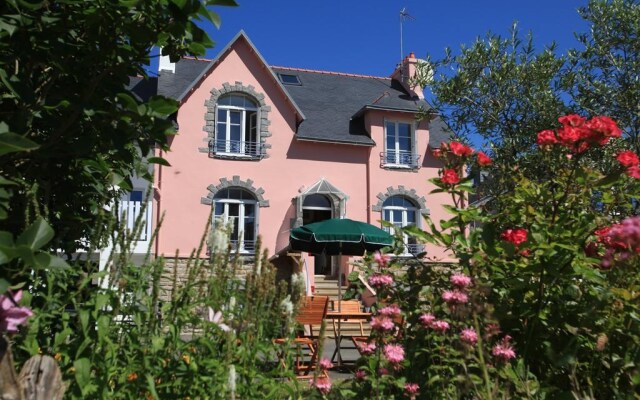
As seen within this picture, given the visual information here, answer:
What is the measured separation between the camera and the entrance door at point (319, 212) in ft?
60.0

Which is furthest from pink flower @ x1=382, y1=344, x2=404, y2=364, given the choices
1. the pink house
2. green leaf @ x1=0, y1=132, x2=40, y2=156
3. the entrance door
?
the entrance door

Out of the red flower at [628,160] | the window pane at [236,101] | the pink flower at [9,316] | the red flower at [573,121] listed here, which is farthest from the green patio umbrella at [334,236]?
the pink flower at [9,316]

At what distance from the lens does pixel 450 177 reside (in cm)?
310

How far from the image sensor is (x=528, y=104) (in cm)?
999

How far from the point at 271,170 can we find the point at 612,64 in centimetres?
1032

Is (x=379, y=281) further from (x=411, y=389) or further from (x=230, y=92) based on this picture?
(x=230, y=92)

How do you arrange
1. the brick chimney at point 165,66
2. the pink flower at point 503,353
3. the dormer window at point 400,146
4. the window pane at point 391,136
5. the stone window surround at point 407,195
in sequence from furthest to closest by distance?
1. the window pane at point 391,136
2. the dormer window at point 400,146
3. the stone window surround at point 407,195
4. the brick chimney at point 165,66
5. the pink flower at point 503,353

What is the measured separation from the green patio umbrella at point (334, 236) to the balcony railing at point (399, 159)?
6.64 m

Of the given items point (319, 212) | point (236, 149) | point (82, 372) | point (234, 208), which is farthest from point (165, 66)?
point (82, 372)

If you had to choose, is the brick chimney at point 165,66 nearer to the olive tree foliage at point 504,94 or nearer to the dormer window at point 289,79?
the dormer window at point 289,79

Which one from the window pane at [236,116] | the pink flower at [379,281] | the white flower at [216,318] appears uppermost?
the window pane at [236,116]

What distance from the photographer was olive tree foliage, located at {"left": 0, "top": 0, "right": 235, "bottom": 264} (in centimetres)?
225

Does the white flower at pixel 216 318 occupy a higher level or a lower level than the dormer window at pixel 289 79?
lower

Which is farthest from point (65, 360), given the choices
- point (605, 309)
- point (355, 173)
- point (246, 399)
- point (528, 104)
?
point (355, 173)
